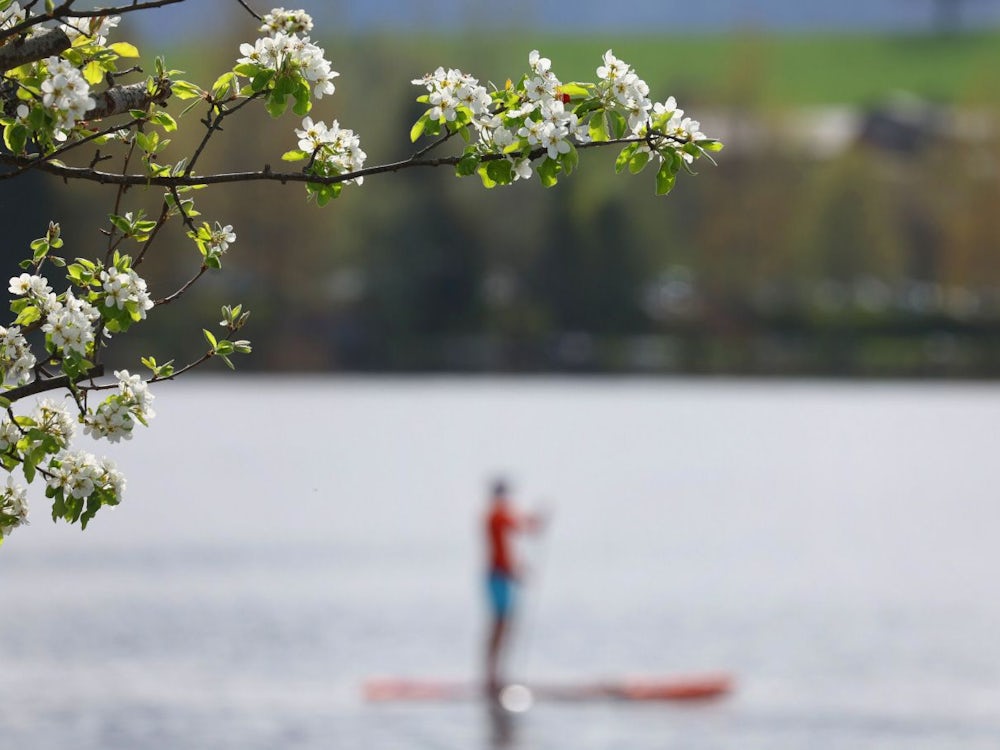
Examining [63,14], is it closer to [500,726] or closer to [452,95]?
[452,95]

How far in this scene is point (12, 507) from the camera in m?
6.12

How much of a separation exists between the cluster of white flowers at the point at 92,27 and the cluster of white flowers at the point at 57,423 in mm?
1023

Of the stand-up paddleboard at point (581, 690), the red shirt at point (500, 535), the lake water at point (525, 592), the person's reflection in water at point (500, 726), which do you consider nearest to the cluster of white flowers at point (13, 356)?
the lake water at point (525, 592)

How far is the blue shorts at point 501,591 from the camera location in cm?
2203

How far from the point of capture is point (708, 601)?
115ft

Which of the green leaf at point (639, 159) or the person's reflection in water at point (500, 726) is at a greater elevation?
the person's reflection in water at point (500, 726)

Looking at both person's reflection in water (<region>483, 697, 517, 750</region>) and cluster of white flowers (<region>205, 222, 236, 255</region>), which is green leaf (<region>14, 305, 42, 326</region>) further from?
person's reflection in water (<region>483, 697, 517, 750</region>)

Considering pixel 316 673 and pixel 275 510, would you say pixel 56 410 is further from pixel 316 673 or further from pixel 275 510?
pixel 275 510

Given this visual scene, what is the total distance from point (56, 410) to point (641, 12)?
174150mm

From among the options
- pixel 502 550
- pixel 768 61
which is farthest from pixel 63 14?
pixel 768 61

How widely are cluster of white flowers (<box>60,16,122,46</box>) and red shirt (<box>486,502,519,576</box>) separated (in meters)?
16.1

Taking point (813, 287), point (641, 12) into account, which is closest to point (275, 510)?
point (813, 287)

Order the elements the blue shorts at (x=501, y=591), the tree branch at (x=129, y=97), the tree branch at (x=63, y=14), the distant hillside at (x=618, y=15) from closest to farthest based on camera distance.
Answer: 1. the tree branch at (x=63, y=14)
2. the tree branch at (x=129, y=97)
3. the blue shorts at (x=501, y=591)
4. the distant hillside at (x=618, y=15)

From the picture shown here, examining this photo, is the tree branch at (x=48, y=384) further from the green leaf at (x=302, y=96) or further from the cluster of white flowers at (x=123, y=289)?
the green leaf at (x=302, y=96)
